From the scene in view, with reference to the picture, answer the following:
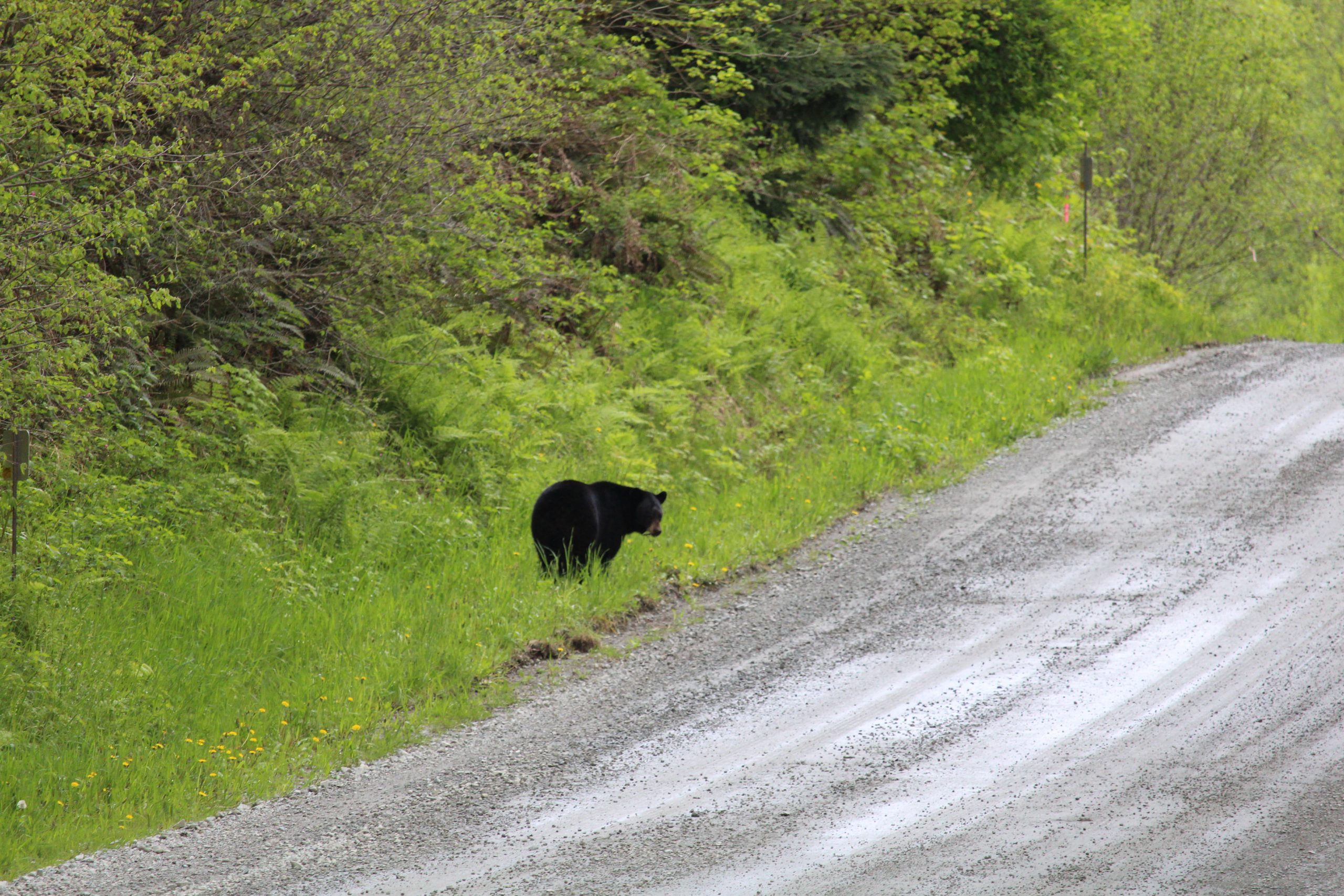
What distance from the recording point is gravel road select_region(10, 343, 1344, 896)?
5.45 m

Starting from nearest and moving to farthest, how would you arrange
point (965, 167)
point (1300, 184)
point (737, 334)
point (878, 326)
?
point (737, 334) < point (878, 326) < point (965, 167) < point (1300, 184)

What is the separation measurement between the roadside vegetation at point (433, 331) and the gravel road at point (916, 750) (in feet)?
1.92

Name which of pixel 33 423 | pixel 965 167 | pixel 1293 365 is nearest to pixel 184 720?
pixel 33 423

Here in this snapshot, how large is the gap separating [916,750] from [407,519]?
176 inches

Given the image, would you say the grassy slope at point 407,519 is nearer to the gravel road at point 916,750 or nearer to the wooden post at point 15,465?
the wooden post at point 15,465

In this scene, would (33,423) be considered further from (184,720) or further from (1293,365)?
(1293,365)

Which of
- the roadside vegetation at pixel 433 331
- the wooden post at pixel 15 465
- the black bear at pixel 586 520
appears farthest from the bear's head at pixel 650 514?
the wooden post at pixel 15 465

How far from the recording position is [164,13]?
368 inches

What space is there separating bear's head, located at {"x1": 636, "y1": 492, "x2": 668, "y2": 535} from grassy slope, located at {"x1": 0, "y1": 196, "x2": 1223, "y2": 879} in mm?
393

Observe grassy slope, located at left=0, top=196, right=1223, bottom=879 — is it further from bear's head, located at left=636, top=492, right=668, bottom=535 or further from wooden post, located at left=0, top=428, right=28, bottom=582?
bear's head, located at left=636, top=492, right=668, bottom=535

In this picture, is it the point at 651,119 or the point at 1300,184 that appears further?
the point at 1300,184

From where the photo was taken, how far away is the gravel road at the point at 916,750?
5.45 meters

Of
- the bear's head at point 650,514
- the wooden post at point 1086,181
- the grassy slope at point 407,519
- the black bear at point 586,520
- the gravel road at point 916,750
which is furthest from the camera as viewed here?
the wooden post at point 1086,181

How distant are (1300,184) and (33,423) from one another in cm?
2527
